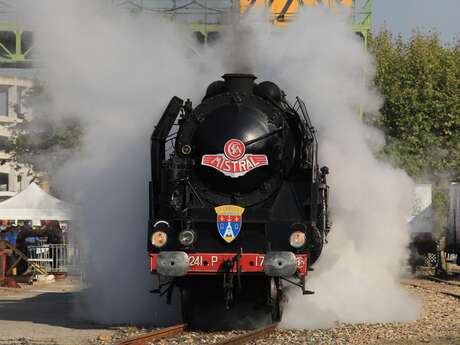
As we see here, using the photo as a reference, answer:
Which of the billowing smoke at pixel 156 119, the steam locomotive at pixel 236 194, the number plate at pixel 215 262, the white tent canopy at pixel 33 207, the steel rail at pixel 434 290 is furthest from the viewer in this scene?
the white tent canopy at pixel 33 207

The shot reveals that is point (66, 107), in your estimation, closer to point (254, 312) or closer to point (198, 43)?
point (198, 43)

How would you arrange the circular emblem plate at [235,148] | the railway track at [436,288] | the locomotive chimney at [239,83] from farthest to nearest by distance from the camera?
1. the railway track at [436,288]
2. the locomotive chimney at [239,83]
3. the circular emblem plate at [235,148]

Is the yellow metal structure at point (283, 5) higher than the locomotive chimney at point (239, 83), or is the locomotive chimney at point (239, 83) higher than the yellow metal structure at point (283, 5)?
the yellow metal structure at point (283, 5)

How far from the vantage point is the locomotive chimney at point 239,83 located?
1267 cm

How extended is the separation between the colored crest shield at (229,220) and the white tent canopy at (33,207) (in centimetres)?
1392

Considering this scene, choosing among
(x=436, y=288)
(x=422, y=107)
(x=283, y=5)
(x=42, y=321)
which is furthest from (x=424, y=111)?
(x=42, y=321)

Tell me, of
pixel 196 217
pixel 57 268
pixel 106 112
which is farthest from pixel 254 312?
pixel 57 268

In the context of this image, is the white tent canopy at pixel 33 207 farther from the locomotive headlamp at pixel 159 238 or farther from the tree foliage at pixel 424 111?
the locomotive headlamp at pixel 159 238

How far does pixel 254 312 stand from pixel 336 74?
371cm

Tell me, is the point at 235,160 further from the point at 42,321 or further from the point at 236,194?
the point at 42,321

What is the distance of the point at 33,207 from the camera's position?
26.2m

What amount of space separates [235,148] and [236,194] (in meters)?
0.58

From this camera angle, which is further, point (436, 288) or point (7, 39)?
point (436, 288)

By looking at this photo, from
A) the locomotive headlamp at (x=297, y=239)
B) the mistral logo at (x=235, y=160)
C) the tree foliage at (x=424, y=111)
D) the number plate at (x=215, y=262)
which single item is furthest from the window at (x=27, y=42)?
the tree foliage at (x=424, y=111)
